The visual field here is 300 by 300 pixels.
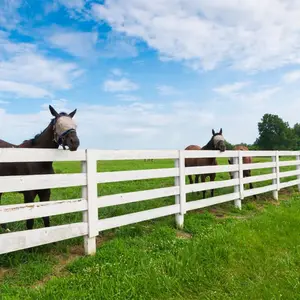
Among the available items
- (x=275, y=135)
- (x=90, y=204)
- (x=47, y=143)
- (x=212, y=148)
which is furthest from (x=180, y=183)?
(x=275, y=135)

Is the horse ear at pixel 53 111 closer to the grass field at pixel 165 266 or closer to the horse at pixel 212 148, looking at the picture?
the grass field at pixel 165 266

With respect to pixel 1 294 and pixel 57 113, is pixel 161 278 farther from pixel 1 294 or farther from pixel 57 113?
pixel 57 113

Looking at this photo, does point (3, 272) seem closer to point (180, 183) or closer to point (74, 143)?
point (74, 143)

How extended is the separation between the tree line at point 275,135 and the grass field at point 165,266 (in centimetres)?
8002

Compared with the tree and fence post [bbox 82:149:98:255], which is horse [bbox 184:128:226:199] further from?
the tree

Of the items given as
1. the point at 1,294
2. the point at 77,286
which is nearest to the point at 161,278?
the point at 77,286

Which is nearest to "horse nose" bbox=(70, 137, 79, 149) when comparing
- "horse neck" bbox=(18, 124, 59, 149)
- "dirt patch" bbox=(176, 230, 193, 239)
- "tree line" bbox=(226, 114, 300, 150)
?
"horse neck" bbox=(18, 124, 59, 149)

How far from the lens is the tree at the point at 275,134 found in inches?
3211

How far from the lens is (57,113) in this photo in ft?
15.0

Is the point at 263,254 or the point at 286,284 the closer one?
the point at 286,284

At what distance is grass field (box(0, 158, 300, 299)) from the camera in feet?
10.2

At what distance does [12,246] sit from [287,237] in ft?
13.1

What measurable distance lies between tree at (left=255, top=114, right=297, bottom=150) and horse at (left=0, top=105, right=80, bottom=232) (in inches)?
3244

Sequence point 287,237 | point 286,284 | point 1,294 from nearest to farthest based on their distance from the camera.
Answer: point 1,294
point 286,284
point 287,237
